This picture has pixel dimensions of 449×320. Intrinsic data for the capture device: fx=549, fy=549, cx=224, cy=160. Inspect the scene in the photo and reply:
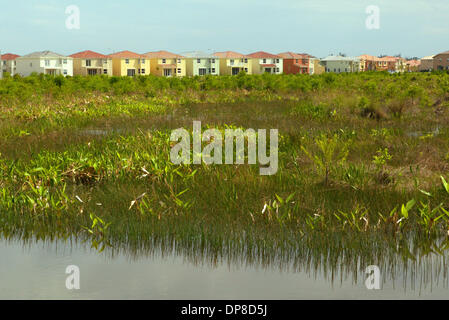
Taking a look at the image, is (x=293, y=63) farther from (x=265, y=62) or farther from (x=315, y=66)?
(x=315, y=66)

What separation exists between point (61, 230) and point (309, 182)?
4.08 metres

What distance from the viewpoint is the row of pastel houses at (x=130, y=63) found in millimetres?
97562

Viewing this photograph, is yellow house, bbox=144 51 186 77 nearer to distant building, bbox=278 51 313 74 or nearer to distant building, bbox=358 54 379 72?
distant building, bbox=278 51 313 74

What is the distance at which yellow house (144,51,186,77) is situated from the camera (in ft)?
340

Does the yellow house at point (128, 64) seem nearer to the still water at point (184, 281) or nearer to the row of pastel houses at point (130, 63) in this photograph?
the row of pastel houses at point (130, 63)

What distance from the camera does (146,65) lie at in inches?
4072

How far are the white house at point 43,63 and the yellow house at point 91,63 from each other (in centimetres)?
407

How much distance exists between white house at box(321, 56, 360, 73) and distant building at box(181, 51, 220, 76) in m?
37.8

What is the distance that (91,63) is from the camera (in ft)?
340

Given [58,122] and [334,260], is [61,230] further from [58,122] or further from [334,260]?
[58,122]

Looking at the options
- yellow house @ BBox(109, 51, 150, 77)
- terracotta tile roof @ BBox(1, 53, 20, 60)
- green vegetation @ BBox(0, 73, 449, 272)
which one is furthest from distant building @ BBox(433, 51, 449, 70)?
green vegetation @ BBox(0, 73, 449, 272)

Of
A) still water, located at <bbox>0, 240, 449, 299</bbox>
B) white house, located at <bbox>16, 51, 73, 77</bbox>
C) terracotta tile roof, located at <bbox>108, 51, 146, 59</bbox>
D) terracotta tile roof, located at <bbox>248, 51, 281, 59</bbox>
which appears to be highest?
terracotta tile roof, located at <bbox>248, 51, 281, 59</bbox>

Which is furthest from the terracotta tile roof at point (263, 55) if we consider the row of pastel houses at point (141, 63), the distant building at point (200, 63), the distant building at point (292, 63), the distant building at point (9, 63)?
the distant building at point (9, 63)

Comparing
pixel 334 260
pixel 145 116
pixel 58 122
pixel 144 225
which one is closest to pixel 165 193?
pixel 144 225
